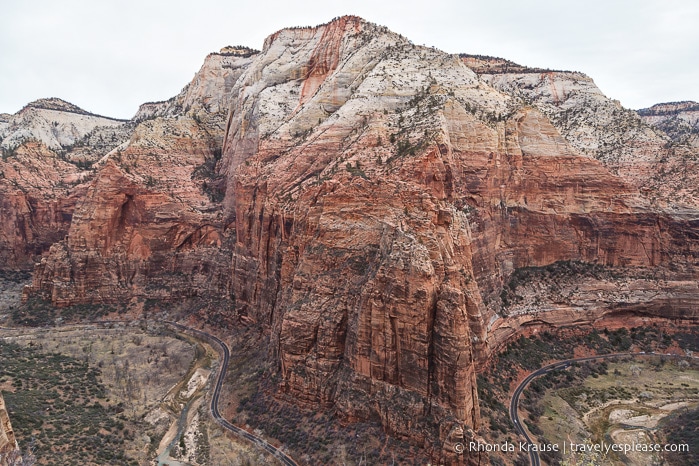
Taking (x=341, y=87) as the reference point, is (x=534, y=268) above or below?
below

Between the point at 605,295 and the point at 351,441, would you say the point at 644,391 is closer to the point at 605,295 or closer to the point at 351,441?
the point at 605,295

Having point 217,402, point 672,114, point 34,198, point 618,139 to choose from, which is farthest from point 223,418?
point 672,114

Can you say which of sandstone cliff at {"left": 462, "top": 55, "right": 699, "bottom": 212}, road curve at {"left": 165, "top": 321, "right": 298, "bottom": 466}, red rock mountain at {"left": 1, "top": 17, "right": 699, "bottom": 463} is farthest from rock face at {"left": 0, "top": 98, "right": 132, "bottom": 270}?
sandstone cliff at {"left": 462, "top": 55, "right": 699, "bottom": 212}

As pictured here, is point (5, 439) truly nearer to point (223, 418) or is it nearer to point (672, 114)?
point (223, 418)

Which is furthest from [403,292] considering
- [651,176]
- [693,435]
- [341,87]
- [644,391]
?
[651,176]

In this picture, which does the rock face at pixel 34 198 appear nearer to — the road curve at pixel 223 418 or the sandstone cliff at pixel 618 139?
the road curve at pixel 223 418

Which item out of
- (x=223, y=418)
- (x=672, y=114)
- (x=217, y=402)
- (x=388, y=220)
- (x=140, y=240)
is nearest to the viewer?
(x=388, y=220)
